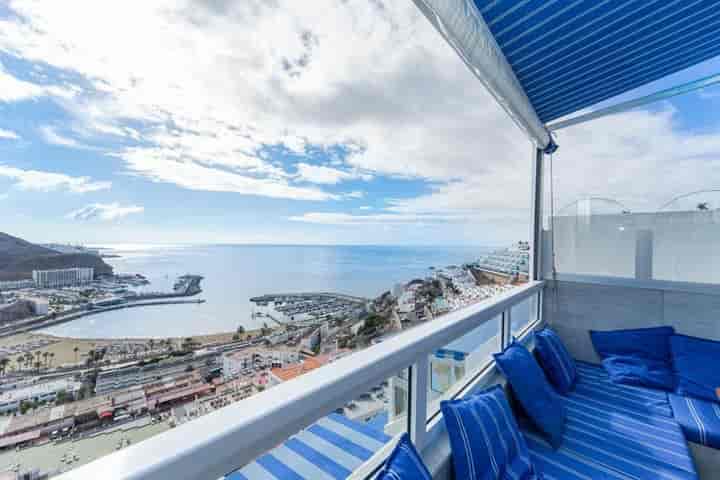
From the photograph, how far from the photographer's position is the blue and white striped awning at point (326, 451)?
84 centimetres

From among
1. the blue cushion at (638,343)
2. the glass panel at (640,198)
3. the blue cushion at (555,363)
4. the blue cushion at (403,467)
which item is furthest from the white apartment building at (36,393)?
the glass panel at (640,198)

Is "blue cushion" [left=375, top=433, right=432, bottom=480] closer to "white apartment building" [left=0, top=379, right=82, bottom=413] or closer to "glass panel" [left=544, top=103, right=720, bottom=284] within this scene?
"white apartment building" [left=0, top=379, right=82, bottom=413]

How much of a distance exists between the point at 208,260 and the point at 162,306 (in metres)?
0.18

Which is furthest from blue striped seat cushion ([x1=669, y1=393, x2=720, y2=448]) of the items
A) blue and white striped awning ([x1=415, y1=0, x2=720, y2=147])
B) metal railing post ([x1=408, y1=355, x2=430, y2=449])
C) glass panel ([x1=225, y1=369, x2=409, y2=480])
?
blue and white striped awning ([x1=415, y1=0, x2=720, y2=147])

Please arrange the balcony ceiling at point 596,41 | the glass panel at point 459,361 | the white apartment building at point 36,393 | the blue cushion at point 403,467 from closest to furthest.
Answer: the white apartment building at point 36,393, the blue cushion at point 403,467, the glass panel at point 459,361, the balcony ceiling at point 596,41

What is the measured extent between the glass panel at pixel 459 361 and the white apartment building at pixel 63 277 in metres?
1.16

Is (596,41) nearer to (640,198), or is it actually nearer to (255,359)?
(640,198)

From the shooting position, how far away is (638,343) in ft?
8.44

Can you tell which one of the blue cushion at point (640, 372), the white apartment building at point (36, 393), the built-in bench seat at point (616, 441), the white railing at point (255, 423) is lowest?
the built-in bench seat at point (616, 441)

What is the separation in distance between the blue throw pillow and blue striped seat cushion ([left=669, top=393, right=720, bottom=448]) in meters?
1.17

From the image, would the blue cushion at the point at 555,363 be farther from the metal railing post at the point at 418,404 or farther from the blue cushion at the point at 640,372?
the metal railing post at the point at 418,404

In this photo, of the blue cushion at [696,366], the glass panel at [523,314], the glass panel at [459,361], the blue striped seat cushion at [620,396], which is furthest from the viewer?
the glass panel at [523,314]

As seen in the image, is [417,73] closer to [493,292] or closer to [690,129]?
[493,292]

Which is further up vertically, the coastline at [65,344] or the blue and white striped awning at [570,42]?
the blue and white striped awning at [570,42]
